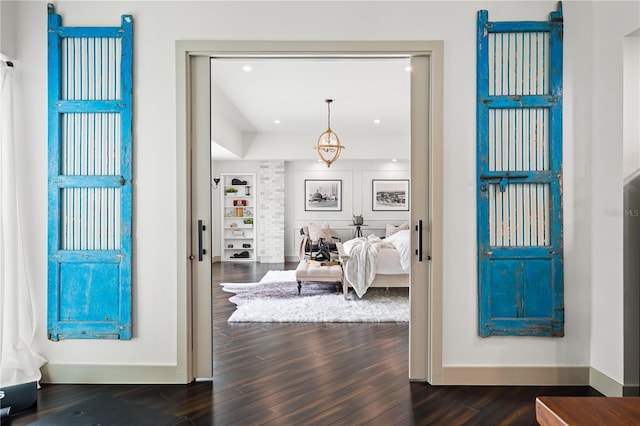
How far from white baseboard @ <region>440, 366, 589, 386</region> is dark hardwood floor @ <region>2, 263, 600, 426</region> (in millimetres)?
50

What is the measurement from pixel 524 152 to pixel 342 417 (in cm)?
213

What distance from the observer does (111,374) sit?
257 cm

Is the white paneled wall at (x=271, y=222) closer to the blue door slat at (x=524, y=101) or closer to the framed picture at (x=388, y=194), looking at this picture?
the framed picture at (x=388, y=194)

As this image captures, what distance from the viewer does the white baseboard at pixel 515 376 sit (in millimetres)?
2541

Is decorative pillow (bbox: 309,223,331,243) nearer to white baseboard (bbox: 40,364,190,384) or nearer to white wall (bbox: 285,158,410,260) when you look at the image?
white wall (bbox: 285,158,410,260)

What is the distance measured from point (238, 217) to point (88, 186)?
6442mm

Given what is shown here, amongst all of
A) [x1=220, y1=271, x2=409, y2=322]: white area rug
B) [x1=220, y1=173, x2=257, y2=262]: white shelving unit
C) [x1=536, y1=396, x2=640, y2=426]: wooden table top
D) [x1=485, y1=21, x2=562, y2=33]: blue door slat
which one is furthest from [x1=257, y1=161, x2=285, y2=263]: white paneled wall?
[x1=536, y1=396, x2=640, y2=426]: wooden table top

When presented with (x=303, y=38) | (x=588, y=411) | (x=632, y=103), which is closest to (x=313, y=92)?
(x=303, y=38)

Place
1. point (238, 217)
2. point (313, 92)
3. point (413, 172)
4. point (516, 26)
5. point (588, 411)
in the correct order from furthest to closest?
point (238, 217) → point (313, 92) → point (413, 172) → point (516, 26) → point (588, 411)

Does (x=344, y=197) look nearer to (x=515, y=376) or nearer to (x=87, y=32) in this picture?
(x=515, y=376)

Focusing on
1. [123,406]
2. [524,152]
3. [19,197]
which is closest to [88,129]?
[19,197]

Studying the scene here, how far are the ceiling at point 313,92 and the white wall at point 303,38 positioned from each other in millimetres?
679

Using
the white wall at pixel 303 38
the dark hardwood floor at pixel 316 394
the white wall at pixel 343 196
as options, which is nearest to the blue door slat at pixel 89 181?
the white wall at pixel 303 38

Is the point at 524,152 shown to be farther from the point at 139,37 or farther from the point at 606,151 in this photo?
the point at 139,37
